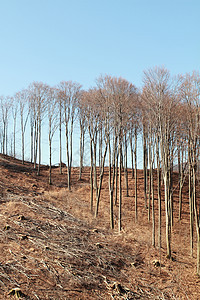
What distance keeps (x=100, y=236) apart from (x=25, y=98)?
22.1 meters

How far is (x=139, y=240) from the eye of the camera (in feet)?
49.8

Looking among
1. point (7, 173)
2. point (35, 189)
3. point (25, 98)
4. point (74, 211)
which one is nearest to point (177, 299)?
point (74, 211)

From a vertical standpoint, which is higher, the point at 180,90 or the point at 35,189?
the point at 180,90

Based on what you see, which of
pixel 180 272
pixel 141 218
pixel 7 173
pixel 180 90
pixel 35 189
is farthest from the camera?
pixel 7 173

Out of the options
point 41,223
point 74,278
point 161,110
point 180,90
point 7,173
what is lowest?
point 74,278

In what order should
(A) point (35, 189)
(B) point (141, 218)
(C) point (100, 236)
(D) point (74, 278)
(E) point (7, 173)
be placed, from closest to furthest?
1. (D) point (74, 278)
2. (C) point (100, 236)
3. (B) point (141, 218)
4. (A) point (35, 189)
5. (E) point (7, 173)

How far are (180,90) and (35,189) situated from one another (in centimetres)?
1600

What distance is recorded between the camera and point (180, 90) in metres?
13.3

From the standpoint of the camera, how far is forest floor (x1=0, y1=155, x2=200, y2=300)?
8859mm

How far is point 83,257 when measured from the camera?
11.1 meters

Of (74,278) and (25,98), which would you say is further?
(25,98)

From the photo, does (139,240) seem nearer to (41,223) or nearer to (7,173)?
(41,223)

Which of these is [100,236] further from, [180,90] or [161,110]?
[180,90]

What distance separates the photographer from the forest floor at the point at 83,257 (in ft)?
29.1
